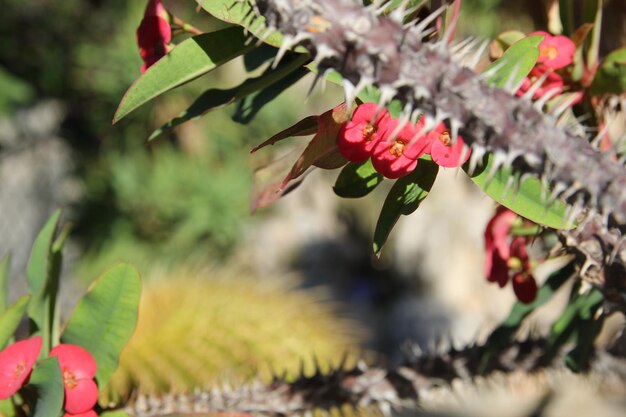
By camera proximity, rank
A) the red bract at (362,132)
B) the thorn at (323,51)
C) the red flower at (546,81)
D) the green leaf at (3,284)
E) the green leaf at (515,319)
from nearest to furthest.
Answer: the thorn at (323,51)
the red bract at (362,132)
the red flower at (546,81)
the green leaf at (3,284)
the green leaf at (515,319)

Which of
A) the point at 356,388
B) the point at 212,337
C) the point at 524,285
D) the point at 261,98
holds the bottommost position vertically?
the point at 212,337

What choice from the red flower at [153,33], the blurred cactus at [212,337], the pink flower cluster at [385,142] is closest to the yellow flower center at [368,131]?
the pink flower cluster at [385,142]

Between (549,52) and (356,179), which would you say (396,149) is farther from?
(549,52)

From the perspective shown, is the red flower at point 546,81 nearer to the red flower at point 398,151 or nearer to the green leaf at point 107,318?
the red flower at point 398,151

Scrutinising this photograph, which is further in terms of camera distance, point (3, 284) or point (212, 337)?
point (212, 337)

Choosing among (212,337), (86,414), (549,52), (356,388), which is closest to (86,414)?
(86,414)

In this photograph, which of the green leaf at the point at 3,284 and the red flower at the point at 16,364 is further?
the green leaf at the point at 3,284

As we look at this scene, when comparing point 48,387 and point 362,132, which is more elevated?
Answer: point 362,132

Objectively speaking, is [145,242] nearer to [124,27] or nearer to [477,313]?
[124,27]
